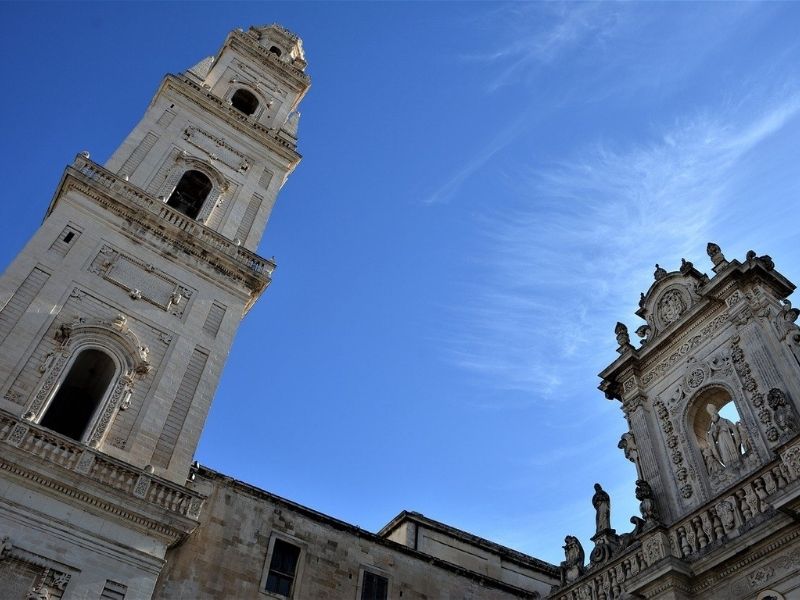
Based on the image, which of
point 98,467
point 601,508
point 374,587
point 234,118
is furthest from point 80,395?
point 234,118

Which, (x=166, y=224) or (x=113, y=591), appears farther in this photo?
(x=166, y=224)

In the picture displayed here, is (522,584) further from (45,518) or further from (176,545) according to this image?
(45,518)

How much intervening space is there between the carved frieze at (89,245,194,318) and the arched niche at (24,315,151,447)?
4.64 ft

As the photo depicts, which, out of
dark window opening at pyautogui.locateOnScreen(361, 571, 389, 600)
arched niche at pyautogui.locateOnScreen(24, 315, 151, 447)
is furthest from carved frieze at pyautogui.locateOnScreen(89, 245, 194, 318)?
dark window opening at pyautogui.locateOnScreen(361, 571, 389, 600)

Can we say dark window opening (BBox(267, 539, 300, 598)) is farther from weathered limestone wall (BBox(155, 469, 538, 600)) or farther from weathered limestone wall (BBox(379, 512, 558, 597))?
weathered limestone wall (BBox(379, 512, 558, 597))

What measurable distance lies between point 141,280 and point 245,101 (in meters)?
14.3

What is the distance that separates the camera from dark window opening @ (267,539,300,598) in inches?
712

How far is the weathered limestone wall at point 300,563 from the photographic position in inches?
667

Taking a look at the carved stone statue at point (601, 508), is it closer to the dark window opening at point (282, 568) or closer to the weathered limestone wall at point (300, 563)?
the weathered limestone wall at point (300, 563)

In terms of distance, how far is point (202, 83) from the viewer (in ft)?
A: 93.1

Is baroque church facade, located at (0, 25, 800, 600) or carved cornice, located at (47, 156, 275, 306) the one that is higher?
carved cornice, located at (47, 156, 275, 306)

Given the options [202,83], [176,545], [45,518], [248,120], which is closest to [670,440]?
[176,545]

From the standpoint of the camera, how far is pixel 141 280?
2006 centimetres

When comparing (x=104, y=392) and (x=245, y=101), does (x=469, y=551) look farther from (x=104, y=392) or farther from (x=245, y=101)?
(x=245, y=101)
